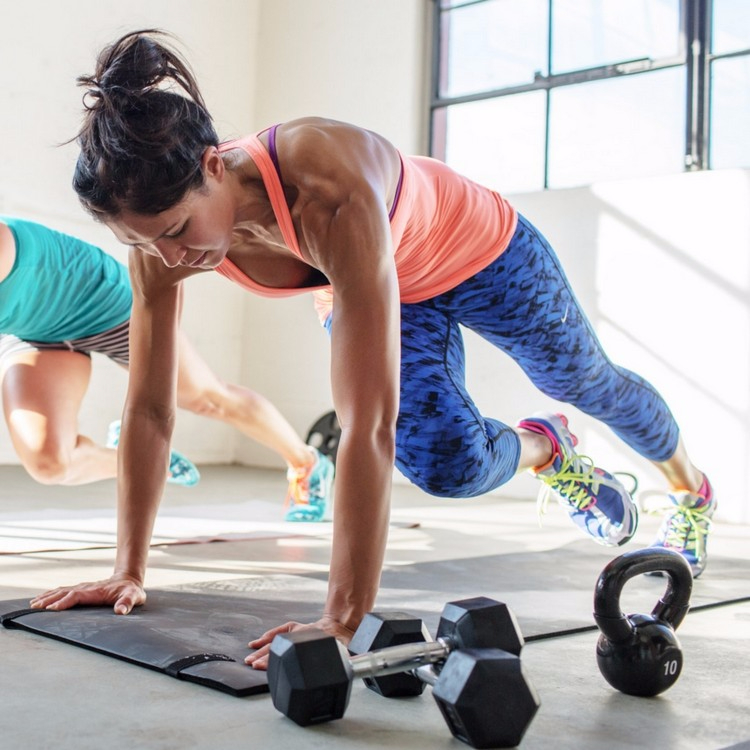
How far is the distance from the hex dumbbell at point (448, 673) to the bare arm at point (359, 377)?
133 millimetres

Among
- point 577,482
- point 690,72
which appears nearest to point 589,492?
point 577,482

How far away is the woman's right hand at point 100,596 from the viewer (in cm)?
178

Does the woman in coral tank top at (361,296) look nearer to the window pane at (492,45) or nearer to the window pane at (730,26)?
the window pane at (730,26)

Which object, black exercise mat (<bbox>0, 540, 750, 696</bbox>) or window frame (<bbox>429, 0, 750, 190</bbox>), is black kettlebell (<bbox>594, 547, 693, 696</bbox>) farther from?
window frame (<bbox>429, 0, 750, 190</bbox>)

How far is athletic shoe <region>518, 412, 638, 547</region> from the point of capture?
2.36m

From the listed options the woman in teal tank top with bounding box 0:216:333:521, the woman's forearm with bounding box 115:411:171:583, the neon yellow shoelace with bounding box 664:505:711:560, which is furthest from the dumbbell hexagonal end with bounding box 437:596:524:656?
the woman in teal tank top with bounding box 0:216:333:521

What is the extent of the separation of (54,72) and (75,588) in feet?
15.2

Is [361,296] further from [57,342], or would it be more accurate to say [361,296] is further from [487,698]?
[57,342]

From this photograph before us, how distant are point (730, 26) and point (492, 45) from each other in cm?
141

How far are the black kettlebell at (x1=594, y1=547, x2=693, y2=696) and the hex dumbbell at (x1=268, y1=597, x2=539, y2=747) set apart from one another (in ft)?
0.51

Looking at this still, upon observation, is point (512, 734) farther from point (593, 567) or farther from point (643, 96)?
point (643, 96)

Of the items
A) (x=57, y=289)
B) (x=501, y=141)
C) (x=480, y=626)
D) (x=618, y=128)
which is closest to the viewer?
(x=480, y=626)

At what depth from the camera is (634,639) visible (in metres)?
1.37

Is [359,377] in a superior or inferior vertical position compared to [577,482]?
superior
